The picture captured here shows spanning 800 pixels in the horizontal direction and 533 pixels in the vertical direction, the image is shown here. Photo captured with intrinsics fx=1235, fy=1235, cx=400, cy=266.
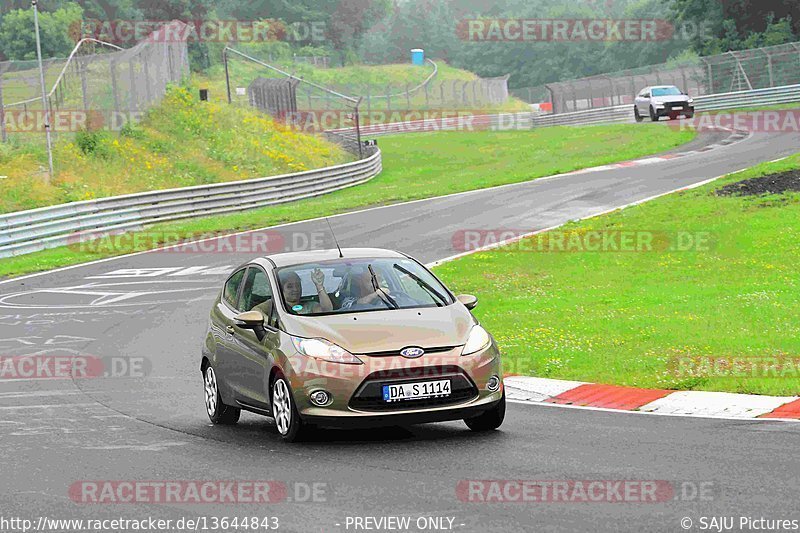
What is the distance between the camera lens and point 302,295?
35.6 ft

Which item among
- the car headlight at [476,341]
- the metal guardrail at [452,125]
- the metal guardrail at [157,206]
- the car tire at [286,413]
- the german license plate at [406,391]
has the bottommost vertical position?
the metal guardrail at [452,125]

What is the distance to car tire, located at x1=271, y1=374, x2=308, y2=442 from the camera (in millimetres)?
9898

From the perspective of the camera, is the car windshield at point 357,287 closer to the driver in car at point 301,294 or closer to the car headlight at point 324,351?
the driver in car at point 301,294

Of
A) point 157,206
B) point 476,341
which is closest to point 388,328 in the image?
point 476,341

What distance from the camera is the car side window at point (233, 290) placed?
11.8 meters

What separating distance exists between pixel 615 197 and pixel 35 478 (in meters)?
26.0

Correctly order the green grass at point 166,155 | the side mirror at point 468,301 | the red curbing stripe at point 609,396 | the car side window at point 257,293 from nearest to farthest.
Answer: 1. the side mirror at point 468,301
2. the car side window at point 257,293
3. the red curbing stripe at point 609,396
4. the green grass at point 166,155

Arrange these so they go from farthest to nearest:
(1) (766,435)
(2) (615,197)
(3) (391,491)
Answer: (2) (615,197) → (1) (766,435) → (3) (391,491)

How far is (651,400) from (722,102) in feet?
172

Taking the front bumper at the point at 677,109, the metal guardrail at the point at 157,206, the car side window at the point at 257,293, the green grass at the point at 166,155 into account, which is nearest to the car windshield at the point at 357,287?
the car side window at the point at 257,293

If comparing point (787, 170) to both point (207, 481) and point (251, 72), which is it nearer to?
point (207, 481)

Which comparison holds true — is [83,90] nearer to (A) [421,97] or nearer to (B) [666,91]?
(B) [666,91]

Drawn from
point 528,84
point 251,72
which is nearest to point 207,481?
point 251,72

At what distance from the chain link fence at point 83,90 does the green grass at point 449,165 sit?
7.00 metres
